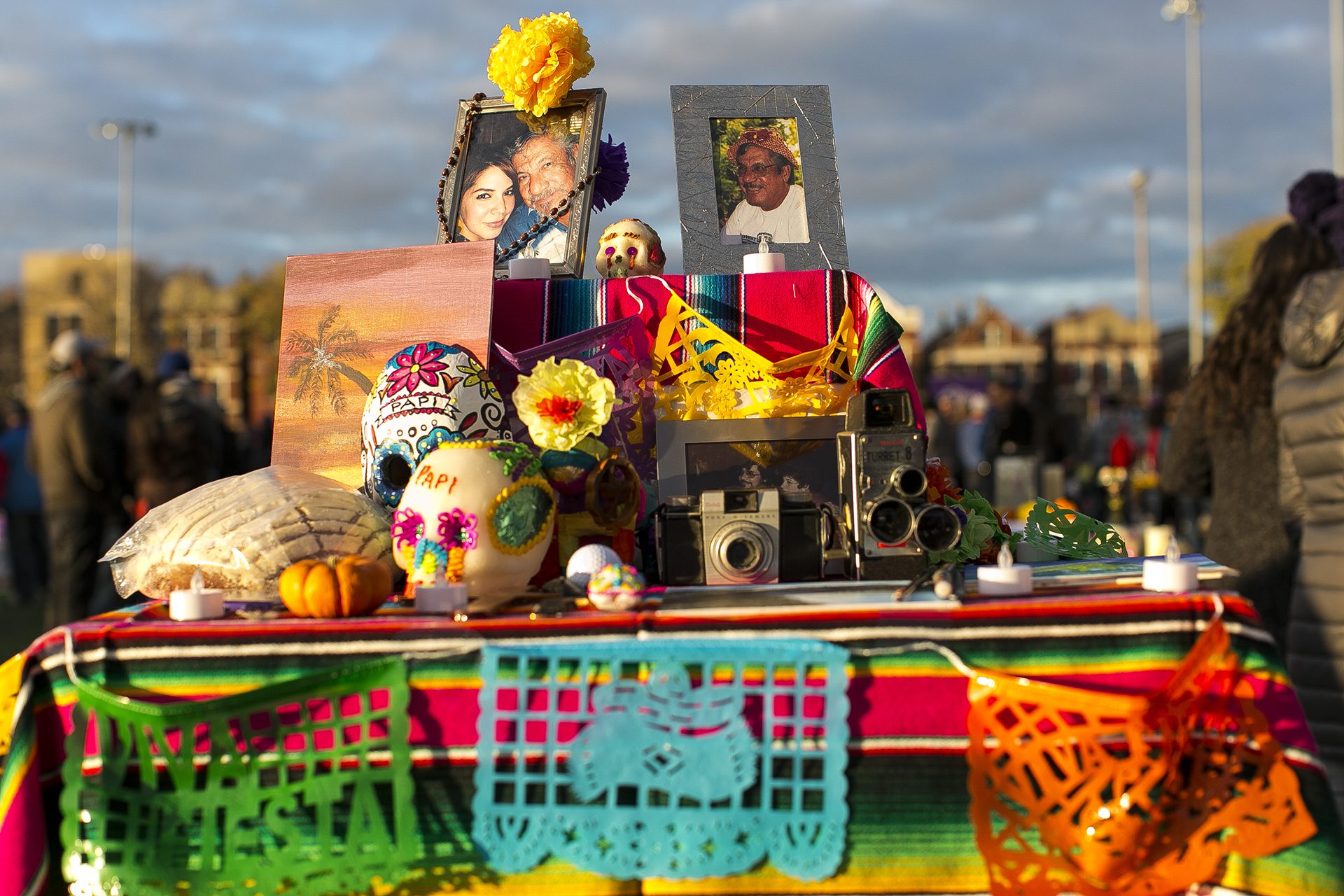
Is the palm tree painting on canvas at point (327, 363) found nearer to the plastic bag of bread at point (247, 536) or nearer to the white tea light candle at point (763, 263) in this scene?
the plastic bag of bread at point (247, 536)

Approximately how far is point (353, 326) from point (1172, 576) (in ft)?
5.66

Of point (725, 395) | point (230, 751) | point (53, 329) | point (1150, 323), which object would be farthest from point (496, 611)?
point (53, 329)

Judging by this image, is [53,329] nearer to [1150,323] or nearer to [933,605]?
[1150,323]

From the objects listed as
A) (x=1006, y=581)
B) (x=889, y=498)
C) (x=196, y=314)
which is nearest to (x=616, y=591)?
(x=889, y=498)

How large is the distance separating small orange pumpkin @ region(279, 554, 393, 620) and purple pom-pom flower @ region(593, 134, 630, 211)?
1.30 m

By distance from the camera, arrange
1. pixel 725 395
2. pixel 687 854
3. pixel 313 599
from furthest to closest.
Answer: pixel 725 395
pixel 313 599
pixel 687 854

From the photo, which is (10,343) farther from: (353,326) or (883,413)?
(883,413)

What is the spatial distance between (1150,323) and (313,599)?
1665 inches

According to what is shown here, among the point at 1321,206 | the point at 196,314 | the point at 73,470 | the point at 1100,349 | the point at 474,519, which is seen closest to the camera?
the point at 474,519

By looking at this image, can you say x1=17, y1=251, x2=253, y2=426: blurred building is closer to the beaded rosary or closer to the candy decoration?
the beaded rosary

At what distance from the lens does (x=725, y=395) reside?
229 cm

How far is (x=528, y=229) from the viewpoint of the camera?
Result: 2.62m

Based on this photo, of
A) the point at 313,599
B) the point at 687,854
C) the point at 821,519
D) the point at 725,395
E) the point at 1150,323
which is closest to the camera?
the point at 687,854

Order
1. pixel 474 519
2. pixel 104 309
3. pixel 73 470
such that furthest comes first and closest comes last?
pixel 104 309, pixel 73 470, pixel 474 519
